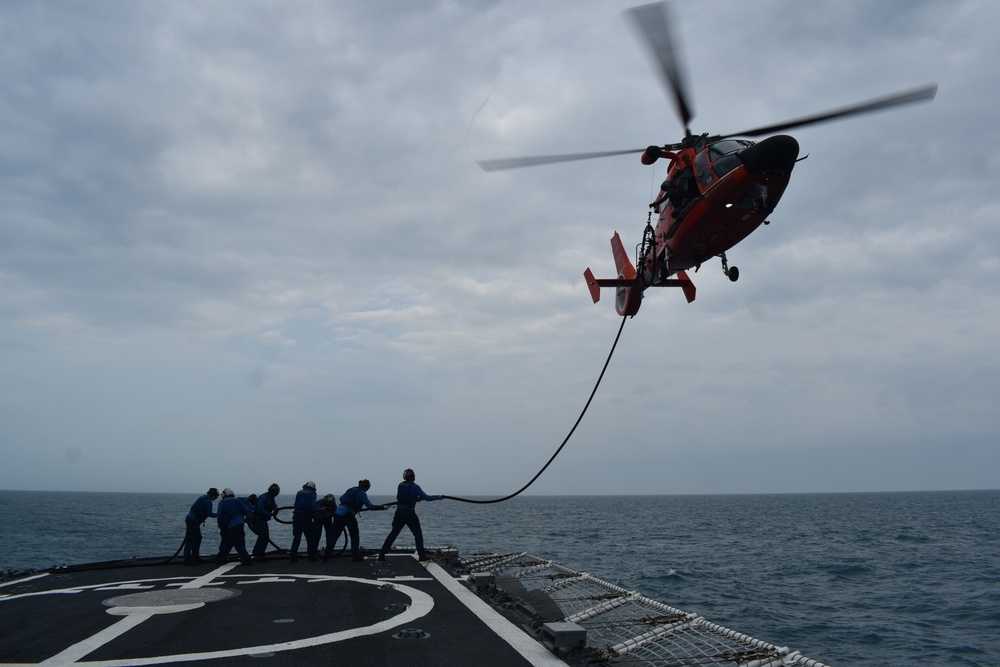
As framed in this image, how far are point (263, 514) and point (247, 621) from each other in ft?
23.6

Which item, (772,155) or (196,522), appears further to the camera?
(196,522)

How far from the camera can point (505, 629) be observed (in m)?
8.71

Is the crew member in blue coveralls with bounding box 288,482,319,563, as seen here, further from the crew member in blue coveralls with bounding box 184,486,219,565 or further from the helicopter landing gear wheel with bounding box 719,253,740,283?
the helicopter landing gear wheel with bounding box 719,253,740,283

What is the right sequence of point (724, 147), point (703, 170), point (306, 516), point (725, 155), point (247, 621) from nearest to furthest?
point (247, 621), point (725, 155), point (724, 147), point (703, 170), point (306, 516)

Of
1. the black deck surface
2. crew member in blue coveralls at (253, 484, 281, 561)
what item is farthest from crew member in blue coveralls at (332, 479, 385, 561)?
crew member in blue coveralls at (253, 484, 281, 561)

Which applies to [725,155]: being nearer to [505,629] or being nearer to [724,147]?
[724,147]

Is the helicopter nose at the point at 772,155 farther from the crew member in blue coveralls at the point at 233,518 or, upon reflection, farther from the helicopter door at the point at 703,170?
the crew member in blue coveralls at the point at 233,518

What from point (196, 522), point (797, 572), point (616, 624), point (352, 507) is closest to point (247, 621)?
point (616, 624)

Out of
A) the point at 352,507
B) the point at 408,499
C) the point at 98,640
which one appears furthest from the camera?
the point at 352,507

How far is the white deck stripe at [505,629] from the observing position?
7.24m

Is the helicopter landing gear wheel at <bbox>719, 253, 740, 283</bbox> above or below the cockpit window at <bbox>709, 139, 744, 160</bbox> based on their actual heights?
below

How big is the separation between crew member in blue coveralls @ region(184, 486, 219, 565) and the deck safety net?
253 inches

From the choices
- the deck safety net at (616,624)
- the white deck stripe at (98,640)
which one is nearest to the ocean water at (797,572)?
the deck safety net at (616,624)

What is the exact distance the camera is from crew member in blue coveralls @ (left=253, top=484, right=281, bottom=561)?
15656mm
